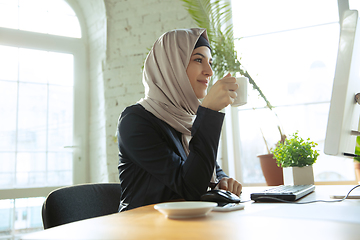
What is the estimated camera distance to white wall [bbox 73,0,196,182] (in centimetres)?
280

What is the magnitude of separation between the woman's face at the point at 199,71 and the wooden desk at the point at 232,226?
82cm

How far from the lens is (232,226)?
0.56 meters

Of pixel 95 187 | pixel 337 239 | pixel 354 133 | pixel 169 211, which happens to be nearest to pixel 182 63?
pixel 95 187

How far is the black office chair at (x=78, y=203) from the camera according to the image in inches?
44.7

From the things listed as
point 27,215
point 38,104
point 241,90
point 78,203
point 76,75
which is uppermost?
point 76,75

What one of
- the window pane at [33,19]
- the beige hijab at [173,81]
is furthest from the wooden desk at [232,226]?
the window pane at [33,19]

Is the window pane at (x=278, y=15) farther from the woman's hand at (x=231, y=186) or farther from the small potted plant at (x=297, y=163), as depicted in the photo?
the woman's hand at (x=231, y=186)

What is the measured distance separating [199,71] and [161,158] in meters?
0.55

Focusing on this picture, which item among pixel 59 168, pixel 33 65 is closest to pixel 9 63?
pixel 33 65

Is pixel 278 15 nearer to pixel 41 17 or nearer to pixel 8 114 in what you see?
pixel 41 17

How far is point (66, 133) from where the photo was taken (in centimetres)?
299

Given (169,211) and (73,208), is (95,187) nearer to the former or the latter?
(73,208)

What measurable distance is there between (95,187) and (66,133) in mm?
1791

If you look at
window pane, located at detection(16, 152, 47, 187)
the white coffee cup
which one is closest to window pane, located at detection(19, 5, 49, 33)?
window pane, located at detection(16, 152, 47, 187)
